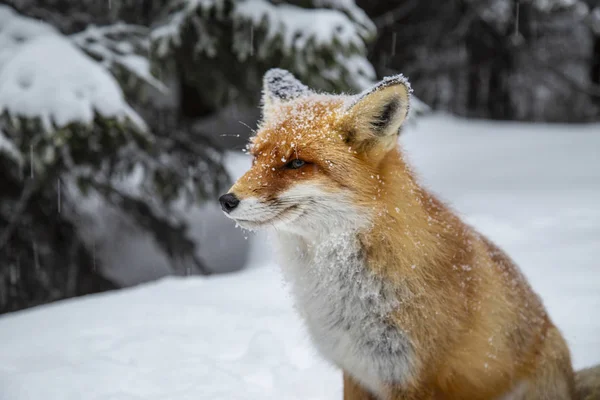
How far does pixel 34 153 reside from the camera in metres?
4.54

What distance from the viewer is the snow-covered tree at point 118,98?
454cm

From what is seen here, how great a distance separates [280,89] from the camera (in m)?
2.68

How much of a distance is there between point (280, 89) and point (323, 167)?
2.16 feet

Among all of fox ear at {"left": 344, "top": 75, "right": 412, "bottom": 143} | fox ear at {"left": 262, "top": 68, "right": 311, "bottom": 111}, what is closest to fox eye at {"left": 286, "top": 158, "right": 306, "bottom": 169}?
fox ear at {"left": 344, "top": 75, "right": 412, "bottom": 143}

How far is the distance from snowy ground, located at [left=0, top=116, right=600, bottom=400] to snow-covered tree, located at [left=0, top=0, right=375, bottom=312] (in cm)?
130

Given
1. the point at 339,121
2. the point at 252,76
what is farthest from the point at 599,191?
the point at 339,121

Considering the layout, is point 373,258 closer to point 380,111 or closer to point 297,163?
point 297,163

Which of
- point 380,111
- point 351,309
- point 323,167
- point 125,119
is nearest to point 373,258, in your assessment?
point 351,309

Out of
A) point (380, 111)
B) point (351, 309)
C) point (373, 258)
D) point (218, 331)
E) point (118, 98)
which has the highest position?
point (380, 111)

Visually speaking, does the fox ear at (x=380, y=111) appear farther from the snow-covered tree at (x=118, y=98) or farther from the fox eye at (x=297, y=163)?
the snow-covered tree at (x=118, y=98)

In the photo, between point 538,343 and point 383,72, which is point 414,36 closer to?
point 383,72

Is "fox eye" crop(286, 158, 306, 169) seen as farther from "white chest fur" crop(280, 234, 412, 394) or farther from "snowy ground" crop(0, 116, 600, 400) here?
"snowy ground" crop(0, 116, 600, 400)

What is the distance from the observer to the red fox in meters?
2.18

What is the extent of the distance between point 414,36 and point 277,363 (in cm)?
1104
